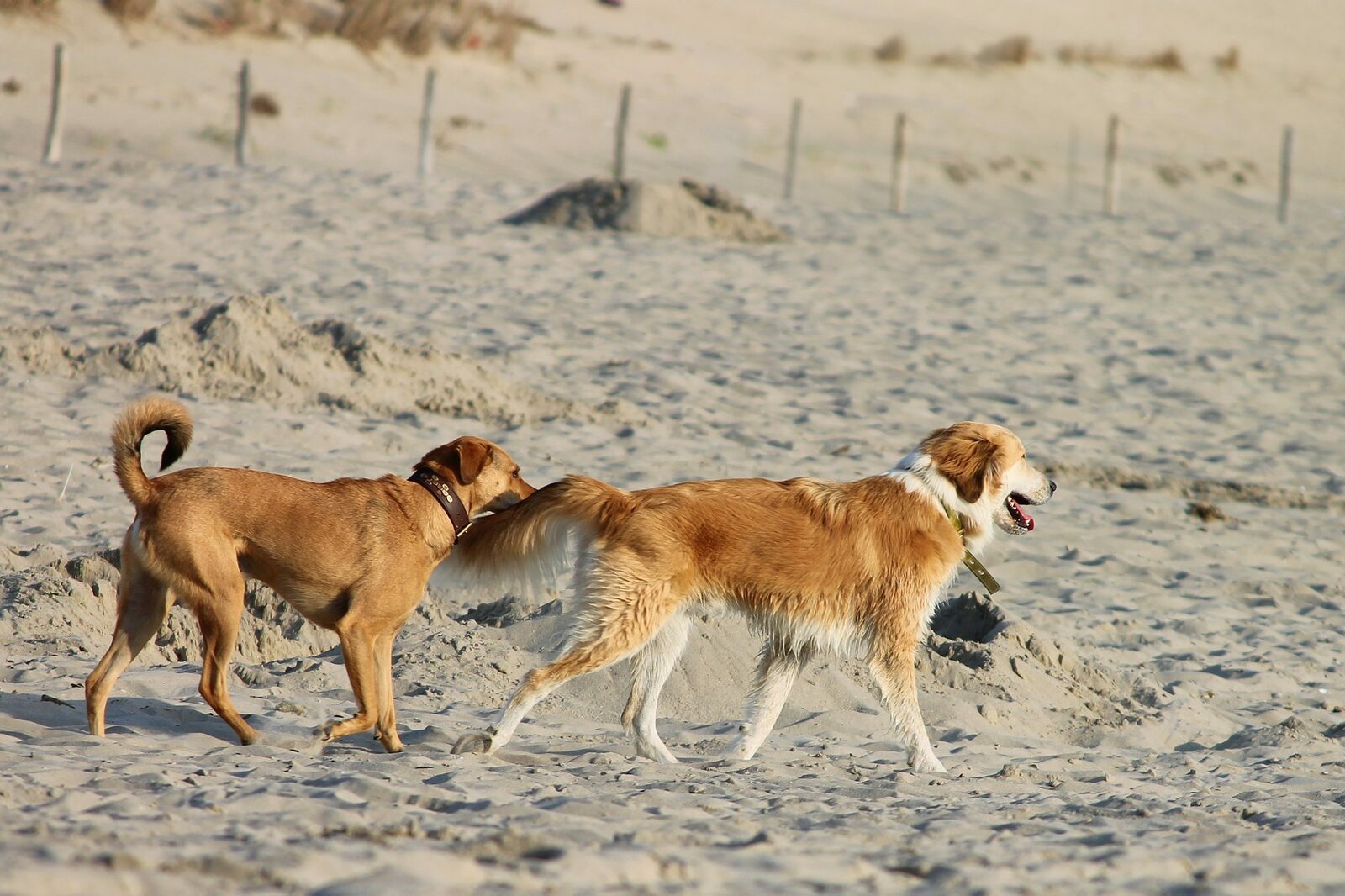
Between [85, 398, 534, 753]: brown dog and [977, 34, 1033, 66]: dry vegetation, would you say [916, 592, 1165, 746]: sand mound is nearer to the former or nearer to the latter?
[85, 398, 534, 753]: brown dog

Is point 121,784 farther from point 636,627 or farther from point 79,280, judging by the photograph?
point 79,280

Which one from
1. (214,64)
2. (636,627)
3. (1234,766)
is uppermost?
(214,64)

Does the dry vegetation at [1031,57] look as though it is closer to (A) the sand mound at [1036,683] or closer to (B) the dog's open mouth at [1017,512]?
(A) the sand mound at [1036,683]

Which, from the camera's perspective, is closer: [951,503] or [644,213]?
[951,503]

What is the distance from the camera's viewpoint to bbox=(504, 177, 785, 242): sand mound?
1655cm

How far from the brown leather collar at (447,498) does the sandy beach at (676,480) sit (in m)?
0.33

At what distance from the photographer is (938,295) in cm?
1489

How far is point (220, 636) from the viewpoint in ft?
16.8

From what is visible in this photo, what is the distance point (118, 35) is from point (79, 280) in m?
17.0

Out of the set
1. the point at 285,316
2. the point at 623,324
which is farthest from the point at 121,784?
the point at 623,324

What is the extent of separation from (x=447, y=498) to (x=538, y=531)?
47 centimetres

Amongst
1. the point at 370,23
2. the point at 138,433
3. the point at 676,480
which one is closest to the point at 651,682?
the point at 138,433

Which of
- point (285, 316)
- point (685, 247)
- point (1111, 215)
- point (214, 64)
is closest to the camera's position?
point (285, 316)

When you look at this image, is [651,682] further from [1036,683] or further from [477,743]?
[1036,683]
